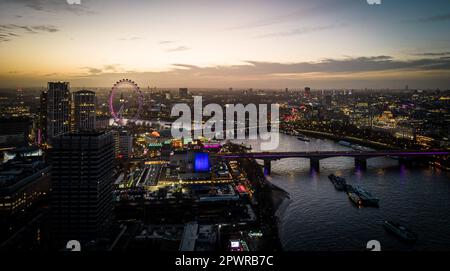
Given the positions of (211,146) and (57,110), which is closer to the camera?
(211,146)

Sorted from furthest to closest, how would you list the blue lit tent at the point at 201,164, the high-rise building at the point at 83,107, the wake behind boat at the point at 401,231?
the high-rise building at the point at 83,107, the blue lit tent at the point at 201,164, the wake behind boat at the point at 401,231

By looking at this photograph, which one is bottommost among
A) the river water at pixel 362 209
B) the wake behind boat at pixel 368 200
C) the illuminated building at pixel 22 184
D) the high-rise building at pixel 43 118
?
the river water at pixel 362 209

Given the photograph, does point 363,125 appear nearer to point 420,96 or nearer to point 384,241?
point 420,96

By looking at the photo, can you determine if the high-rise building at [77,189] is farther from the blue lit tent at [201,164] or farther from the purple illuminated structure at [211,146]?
the purple illuminated structure at [211,146]

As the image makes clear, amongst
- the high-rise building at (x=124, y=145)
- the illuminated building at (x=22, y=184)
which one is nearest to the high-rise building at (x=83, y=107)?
the high-rise building at (x=124, y=145)

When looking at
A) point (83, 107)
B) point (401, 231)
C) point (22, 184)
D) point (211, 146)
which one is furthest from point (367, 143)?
point (22, 184)

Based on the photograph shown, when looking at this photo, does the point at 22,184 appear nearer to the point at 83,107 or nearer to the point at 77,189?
the point at 77,189
